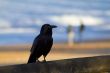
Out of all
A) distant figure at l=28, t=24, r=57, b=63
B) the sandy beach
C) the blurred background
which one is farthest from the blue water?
distant figure at l=28, t=24, r=57, b=63

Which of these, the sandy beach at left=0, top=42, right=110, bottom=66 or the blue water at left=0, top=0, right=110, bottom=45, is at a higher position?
the blue water at left=0, top=0, right=110, bottom=45

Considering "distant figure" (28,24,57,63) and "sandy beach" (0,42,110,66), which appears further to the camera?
"sandy beach" (0,42,110,66)

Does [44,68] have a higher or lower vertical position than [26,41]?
higher

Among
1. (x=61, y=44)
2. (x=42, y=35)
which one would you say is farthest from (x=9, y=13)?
(x=42, y=35)

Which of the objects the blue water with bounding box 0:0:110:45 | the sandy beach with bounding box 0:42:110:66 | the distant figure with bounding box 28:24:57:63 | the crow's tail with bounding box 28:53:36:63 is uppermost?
the distant figure with bounding box 28:24:57:63

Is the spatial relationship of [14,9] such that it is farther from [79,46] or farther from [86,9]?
[79,46]

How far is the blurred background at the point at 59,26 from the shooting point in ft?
75.3

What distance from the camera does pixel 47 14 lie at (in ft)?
127

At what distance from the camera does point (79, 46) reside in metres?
25.4

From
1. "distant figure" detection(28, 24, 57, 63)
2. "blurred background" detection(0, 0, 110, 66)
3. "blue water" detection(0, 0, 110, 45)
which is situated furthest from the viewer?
"blue water" detection(0, 0, 110, 45)

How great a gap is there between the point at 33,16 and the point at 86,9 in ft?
17.5

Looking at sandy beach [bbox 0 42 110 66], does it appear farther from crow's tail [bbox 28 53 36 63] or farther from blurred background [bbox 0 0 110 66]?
crow's tail [bbox 28 53 36 63]

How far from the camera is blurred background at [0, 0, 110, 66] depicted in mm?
22938

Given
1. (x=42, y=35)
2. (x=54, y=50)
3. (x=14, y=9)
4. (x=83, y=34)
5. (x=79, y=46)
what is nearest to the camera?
(x=42, y=35)
